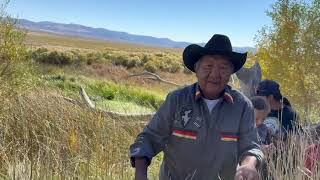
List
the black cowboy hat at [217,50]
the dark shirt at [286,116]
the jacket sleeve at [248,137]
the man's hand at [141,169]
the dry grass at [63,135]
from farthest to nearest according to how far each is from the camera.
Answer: the dry grass at [63,135], the dark shirt at [286,116], the black cowboy hat at [217,50], the jacket sleeve at [248,137], the man's hand at [141,169]

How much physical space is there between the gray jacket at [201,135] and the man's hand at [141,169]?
Result: 0.04 m

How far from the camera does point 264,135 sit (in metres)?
3.91

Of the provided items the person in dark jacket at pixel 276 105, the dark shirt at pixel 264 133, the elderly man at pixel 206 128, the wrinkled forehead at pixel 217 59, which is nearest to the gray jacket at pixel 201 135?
the elderly man at pixel 206 128

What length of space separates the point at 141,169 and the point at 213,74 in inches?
24.6

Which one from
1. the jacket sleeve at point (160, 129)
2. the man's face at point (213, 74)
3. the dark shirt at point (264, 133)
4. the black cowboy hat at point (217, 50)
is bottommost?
the dark shirt at point (264, 133)

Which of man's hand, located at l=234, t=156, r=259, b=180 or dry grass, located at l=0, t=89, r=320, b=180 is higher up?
man's hand, located at l=234, t=156, r=259, b=180

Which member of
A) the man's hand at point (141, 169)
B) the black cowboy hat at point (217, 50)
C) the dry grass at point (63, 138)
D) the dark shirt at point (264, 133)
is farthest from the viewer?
the dry grass at point (63, 138)

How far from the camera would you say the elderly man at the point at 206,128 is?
265 centimetres

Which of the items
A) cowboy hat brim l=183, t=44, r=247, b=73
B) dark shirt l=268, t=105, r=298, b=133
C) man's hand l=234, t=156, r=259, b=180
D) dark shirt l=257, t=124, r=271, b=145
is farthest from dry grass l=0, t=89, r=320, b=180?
man's hand l=234, t=156, r=259, b=180

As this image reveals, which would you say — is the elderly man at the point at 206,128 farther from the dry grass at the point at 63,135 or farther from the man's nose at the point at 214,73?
the dry grass at the point at 63,135

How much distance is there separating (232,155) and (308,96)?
1195 centimetres

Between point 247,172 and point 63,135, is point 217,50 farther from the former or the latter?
point 63,135

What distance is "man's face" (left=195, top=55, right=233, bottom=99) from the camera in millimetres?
2748

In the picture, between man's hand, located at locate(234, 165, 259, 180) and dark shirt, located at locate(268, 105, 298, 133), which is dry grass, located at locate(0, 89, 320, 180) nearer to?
dark shirt, located at locate(268, 105, 298, 133)
